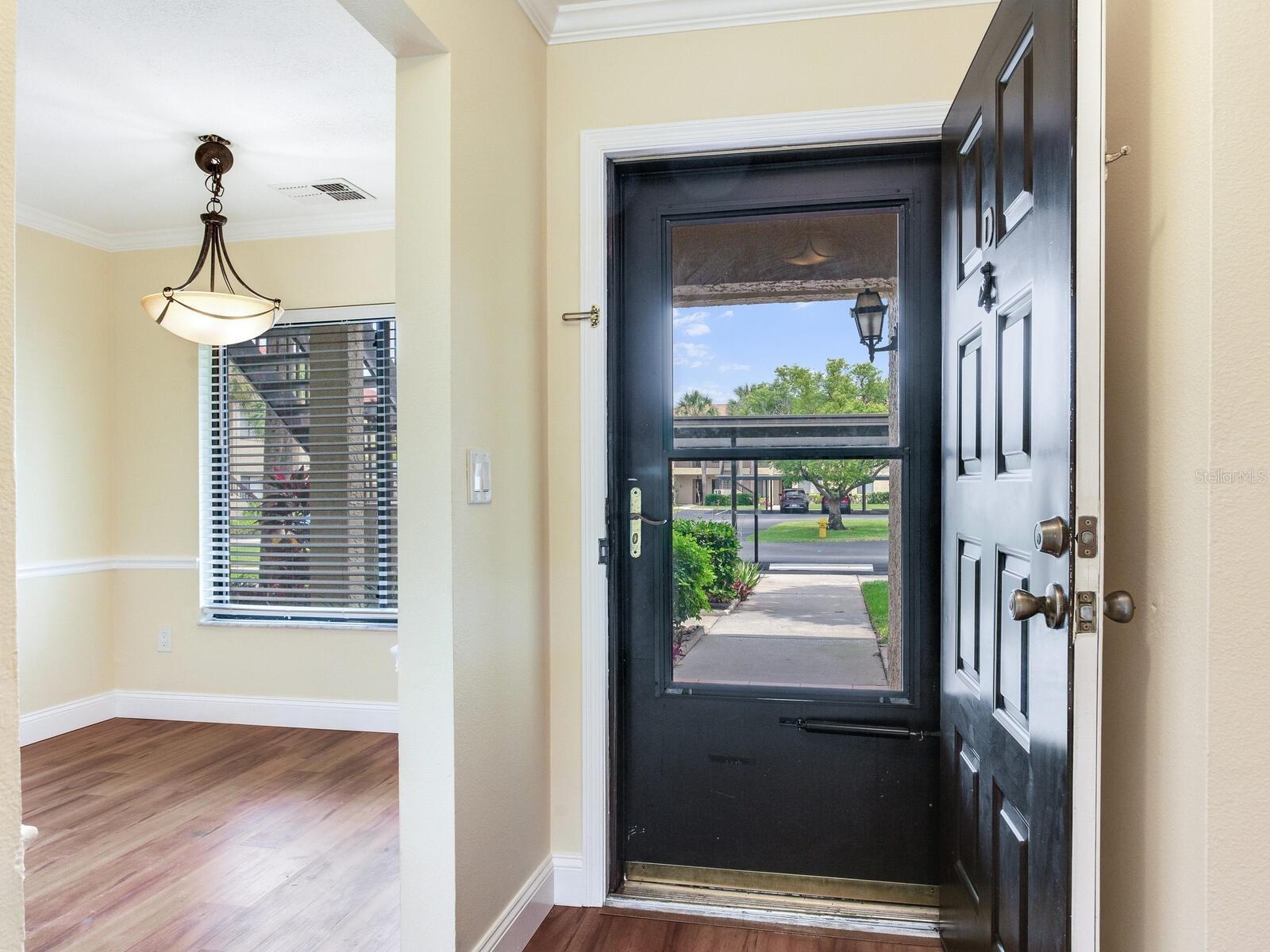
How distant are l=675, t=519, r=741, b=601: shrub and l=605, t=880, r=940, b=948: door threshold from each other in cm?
81

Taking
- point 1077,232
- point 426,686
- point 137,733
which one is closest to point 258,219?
point 137,733

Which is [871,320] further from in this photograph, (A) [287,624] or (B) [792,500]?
(A) [287,624]

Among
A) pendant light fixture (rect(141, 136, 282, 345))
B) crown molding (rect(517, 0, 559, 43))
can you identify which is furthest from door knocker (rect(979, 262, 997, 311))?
pendant light fixture (rect(141, 136, 282, 345))

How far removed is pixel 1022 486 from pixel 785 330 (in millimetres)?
1005

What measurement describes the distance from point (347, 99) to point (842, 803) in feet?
8.91

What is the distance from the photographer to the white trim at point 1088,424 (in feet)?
3.79

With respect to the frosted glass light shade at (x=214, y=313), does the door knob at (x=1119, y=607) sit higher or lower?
lower

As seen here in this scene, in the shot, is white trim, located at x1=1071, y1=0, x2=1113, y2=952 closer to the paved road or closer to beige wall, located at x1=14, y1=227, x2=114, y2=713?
the paved road

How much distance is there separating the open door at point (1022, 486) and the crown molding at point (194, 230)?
2898 mm

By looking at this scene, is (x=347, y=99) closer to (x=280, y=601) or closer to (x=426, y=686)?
(x=426, y=686)

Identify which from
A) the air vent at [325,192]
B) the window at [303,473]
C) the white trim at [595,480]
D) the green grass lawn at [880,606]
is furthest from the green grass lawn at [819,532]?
the air vent at [325,192]

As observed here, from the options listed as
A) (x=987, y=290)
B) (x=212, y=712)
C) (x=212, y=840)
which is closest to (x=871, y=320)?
(x=987, y=290)

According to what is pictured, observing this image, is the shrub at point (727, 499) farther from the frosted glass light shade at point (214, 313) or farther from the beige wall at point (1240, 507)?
the frosted glass light shade at point (214, 313)

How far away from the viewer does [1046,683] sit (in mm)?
1269
